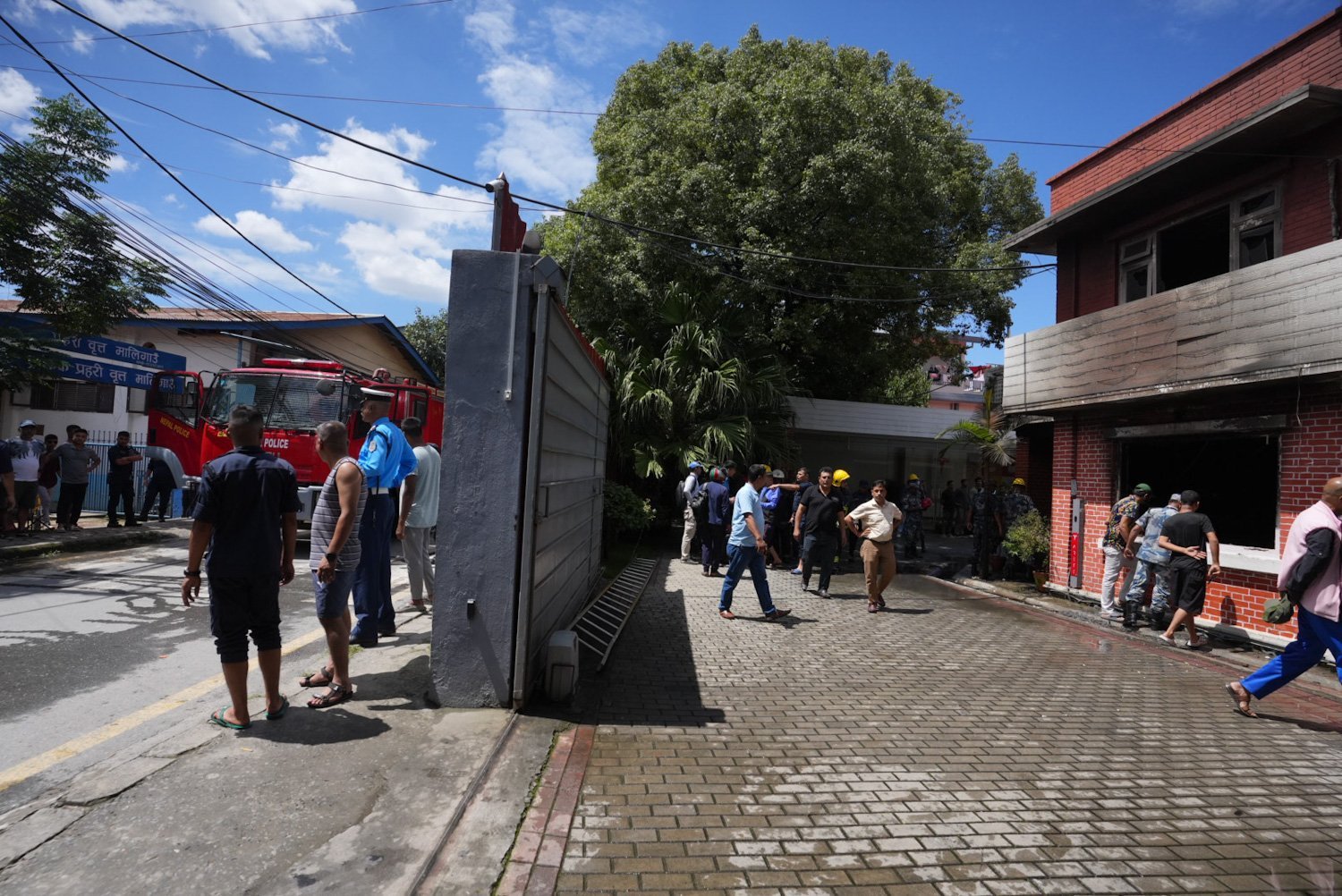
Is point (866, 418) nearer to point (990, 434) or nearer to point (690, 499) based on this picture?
point (990, 434)

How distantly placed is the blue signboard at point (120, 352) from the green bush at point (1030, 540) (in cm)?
1642

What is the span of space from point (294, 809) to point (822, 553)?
8.58 meters

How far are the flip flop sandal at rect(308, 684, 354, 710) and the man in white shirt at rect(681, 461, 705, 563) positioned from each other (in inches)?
339

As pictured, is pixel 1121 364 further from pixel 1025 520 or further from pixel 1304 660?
pixel 1304 660

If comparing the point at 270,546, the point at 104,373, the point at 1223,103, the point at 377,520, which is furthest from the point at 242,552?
the point at 104,373

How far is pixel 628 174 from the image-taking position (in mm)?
17453

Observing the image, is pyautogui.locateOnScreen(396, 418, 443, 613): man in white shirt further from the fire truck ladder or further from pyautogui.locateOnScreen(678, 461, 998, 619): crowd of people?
pyautogui.locateOnScreen(678, 461, 998, 619): crowd of people

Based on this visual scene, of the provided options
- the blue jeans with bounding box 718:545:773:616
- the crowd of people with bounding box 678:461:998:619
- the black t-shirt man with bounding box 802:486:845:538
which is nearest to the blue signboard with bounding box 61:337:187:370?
the crowd of people with bounding box 678:461:998:619

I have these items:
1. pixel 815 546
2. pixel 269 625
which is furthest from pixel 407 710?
pixel 815 546

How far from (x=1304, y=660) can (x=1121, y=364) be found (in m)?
5.70

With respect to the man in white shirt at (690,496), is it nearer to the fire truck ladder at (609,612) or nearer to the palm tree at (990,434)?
the fire truck ladder at (609,612)

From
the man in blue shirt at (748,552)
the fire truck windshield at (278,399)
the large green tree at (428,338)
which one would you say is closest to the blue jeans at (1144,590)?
the man in blue shirt at (748,552)

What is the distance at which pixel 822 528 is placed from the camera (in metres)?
10.9

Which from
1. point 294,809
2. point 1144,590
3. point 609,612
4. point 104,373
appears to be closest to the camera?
point 294,809
